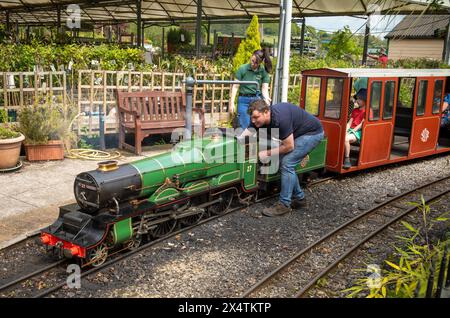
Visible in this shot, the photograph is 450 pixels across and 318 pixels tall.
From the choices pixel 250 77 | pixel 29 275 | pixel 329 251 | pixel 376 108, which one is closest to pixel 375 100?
pixel 376 108

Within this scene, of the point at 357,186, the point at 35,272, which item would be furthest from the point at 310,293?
the point at 357,186

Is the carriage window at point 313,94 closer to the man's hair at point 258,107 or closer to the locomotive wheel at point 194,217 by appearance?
the man's hair at point 258,107

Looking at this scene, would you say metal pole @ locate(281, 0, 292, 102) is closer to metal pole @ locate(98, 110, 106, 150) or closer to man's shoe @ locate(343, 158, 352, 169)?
man's shoe @ locate(343, 158, 352, 169)

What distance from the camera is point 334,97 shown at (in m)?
8.74

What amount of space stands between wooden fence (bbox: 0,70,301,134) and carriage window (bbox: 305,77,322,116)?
3.49 metres

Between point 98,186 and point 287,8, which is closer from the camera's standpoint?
point 98,186

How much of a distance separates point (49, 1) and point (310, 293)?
72.7 feet

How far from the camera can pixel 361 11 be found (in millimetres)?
19781

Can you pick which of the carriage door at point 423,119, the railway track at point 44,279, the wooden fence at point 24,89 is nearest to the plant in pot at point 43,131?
the wooden fence at point 24,89

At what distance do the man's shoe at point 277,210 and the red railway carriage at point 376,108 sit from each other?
2.21 meters

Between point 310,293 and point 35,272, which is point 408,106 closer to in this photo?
point 310,293

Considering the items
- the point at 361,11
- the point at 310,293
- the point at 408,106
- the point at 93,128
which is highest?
the point at 361,11

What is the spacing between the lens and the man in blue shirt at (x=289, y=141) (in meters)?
6.59

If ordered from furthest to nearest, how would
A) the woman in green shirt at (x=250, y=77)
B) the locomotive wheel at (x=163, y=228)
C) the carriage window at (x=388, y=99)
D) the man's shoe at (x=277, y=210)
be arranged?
the carriage window at (x=388, y=99), the woman in green shirt at (x=250, y=77), the man's shoe at (x=277, y=210), the locomotive wheel at (x=163, y=228)
